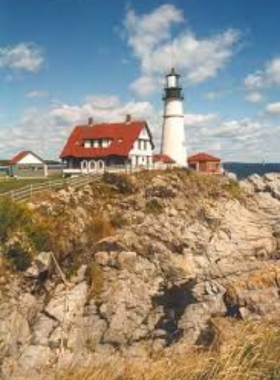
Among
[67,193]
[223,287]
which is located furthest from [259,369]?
[67,193]

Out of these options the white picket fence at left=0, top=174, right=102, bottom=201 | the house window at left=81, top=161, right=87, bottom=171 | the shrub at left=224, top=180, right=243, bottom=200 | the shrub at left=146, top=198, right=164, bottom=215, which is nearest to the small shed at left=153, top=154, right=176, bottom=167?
the house window at left=81, top=161, right=87, bottom=171

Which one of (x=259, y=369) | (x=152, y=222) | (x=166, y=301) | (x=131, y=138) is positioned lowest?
(x=166, y=301)

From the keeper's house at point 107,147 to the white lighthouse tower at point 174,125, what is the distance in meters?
2.23

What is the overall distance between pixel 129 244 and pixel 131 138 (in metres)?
23.0

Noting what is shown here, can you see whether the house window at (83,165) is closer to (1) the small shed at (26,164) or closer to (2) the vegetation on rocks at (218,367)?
(1) the small shed at (26,164)

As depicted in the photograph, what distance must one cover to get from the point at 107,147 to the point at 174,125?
8105mm

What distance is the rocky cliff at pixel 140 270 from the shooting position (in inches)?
883

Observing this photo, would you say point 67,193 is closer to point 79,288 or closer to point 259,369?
point 79,288

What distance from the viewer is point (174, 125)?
58.3m

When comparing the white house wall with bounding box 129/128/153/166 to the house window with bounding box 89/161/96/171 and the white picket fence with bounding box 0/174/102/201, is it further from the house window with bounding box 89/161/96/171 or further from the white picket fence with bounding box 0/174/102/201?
the white picket fence with bounding box 0/174/102/201

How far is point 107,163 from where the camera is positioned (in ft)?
177

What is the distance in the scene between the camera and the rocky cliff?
22.4 m

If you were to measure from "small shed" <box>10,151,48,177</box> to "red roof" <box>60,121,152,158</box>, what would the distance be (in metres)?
3.65

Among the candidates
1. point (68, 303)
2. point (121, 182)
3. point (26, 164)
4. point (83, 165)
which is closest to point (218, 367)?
point (68, 303)
